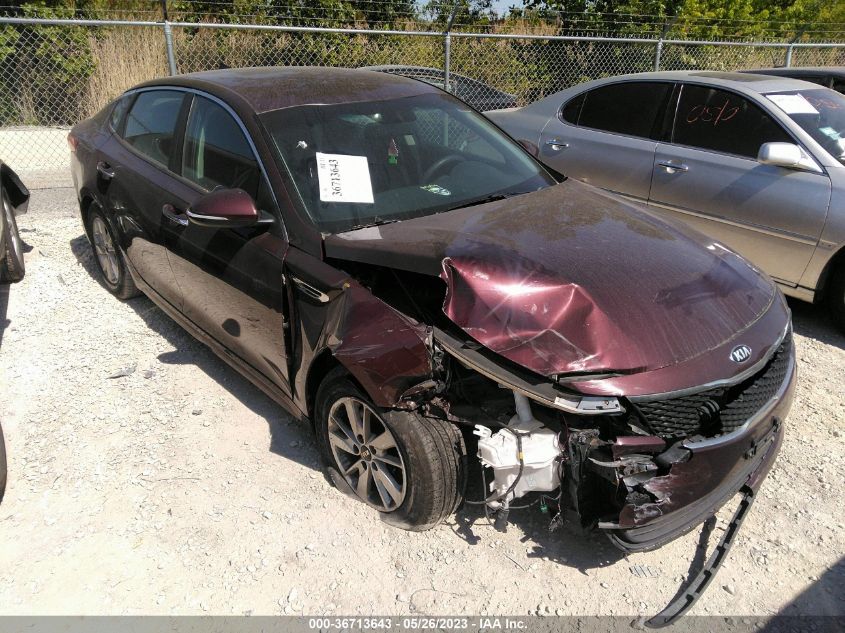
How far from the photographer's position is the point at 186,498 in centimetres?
310

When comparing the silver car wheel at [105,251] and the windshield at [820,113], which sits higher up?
the windshield at [820,113]

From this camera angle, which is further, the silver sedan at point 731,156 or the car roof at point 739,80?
the car roof at point 739,80

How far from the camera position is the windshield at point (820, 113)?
4.64 m

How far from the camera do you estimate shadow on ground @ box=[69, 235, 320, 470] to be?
11.3 ft

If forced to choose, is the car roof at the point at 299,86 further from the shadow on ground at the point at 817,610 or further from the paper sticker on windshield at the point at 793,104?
the shadow on ground at the point at 817,610

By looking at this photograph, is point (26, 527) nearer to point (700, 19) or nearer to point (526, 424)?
point (526, 424)

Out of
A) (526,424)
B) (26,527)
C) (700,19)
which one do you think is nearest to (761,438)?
(526,424)

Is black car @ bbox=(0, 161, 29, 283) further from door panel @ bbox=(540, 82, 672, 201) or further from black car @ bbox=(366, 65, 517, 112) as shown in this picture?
black car @ bbox=(366, 65, 517, 112)

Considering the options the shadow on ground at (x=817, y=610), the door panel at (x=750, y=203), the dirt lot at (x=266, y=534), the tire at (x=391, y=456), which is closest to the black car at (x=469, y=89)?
the door panel at (x=750, y=203)

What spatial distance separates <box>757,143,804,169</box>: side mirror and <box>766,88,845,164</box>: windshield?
0.29 m

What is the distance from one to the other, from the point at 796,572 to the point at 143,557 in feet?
8.53

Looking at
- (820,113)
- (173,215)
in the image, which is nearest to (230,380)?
(173,215)

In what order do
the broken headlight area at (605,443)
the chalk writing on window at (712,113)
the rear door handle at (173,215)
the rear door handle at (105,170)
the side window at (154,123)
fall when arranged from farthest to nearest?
the chalk writing on window at (712,113) < the rear door handle at (105,170) < the side window at (154,123) < the rear door handle at (173,215) < the broken headlight area at (605,443)

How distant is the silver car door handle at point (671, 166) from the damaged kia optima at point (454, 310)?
1.76 metres
